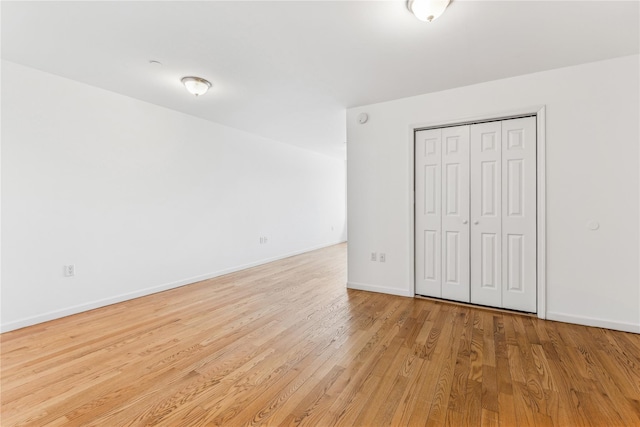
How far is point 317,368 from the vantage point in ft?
6.84

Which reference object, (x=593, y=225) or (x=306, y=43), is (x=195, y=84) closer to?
(x=306, y=43)

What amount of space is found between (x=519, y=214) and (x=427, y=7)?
7.69 feet

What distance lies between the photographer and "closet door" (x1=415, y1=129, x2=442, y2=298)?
140 inches

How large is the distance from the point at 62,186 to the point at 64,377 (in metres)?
2.07

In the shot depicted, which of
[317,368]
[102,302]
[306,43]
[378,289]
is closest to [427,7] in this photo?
[306,43]

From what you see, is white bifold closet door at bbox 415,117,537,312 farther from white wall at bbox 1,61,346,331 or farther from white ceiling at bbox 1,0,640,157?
white wall at bbox 1,61,346,331

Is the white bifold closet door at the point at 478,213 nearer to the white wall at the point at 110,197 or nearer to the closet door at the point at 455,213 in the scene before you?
the closet door at the point at 455,213

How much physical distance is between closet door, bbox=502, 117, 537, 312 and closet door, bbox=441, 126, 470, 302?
376mm

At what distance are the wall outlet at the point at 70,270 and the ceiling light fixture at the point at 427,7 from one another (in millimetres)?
4071

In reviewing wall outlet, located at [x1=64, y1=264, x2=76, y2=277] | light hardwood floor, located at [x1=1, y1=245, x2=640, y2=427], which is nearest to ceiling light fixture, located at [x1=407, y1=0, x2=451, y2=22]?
light hardwood floor, located at [x1=1, y1=245, x2=640, y2=427]

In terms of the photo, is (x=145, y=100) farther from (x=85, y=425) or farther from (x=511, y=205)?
(x=511, y=205)

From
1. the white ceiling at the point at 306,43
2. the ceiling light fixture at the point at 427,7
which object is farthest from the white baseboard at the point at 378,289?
the ceiling light fixture at the point at 427,7

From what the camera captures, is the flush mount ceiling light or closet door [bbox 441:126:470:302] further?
closet door [bbox 441:126:470:302]

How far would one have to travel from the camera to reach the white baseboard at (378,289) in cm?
371
